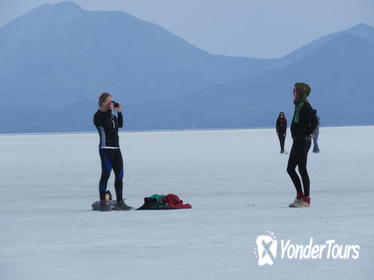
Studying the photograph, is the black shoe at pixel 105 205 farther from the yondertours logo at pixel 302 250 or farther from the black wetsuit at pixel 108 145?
the yondertours logo at pixel 302 250

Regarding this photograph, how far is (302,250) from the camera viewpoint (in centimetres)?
838

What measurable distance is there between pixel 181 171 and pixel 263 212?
1016 cm

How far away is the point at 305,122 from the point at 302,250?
4709 mm

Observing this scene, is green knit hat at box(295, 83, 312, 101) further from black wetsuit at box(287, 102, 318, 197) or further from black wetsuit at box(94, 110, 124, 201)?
black wetsuit at box(94, 110, 124, 201)

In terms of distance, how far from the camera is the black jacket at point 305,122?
42.1 ft

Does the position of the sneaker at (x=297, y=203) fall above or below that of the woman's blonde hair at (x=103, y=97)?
below

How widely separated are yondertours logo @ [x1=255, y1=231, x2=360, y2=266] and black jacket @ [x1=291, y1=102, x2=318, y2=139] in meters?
3.94

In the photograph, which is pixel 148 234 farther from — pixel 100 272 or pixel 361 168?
pixel 361 168

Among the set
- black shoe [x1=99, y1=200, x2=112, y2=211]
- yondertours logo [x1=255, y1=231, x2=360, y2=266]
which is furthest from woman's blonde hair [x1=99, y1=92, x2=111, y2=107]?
yondertours logo [x1=255, y1=231, x2=360, y2=266]

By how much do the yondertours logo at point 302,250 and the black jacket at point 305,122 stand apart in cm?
394

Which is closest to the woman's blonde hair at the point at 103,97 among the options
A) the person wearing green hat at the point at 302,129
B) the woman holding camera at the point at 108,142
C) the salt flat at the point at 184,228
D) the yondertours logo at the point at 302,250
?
the woman holding camera at the point at 108,142

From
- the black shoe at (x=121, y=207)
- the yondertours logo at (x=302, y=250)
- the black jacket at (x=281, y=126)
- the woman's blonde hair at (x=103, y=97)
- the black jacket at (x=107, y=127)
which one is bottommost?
the yondertours logo at (x=302, y=250)

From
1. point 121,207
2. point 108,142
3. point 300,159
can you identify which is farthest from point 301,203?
point 108,142

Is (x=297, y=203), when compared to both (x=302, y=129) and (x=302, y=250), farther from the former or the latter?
(x=302, y=250)
